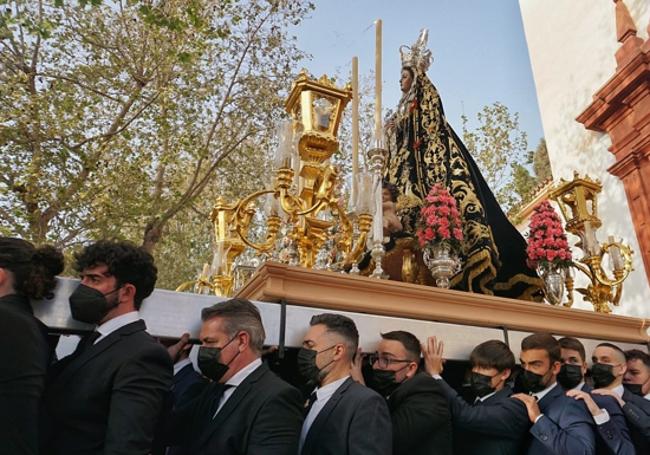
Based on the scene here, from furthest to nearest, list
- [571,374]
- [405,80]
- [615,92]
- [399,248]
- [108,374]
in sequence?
[615,92], [405,80], [399,248], [571,374], [108,374]

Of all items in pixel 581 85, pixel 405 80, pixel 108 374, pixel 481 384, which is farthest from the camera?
pixel 581 85

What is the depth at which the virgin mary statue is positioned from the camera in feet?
12.8

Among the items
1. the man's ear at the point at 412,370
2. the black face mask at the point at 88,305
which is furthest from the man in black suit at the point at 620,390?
the black face mask at the point at 88,305

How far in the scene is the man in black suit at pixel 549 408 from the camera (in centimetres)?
225

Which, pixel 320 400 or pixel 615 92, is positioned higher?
pixel 615 92

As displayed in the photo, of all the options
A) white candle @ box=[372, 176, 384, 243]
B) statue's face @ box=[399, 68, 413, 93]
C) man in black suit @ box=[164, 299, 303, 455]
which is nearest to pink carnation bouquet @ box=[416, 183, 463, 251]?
white candle @ box=[372, 176, 384, 243]

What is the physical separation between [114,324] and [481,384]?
66.2 inches

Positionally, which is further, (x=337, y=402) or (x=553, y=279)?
(x=553, y=279)

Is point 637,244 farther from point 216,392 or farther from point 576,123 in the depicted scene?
point 216,392

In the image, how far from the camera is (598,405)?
2566 mm

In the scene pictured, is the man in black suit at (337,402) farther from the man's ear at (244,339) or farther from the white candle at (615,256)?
the white candle at (615,256)

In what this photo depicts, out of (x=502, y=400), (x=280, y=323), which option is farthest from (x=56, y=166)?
(x=502, y=400)

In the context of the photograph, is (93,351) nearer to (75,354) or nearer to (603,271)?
(75,354)

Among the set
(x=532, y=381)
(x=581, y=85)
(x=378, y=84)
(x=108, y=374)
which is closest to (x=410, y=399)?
(x=532, y=381)
